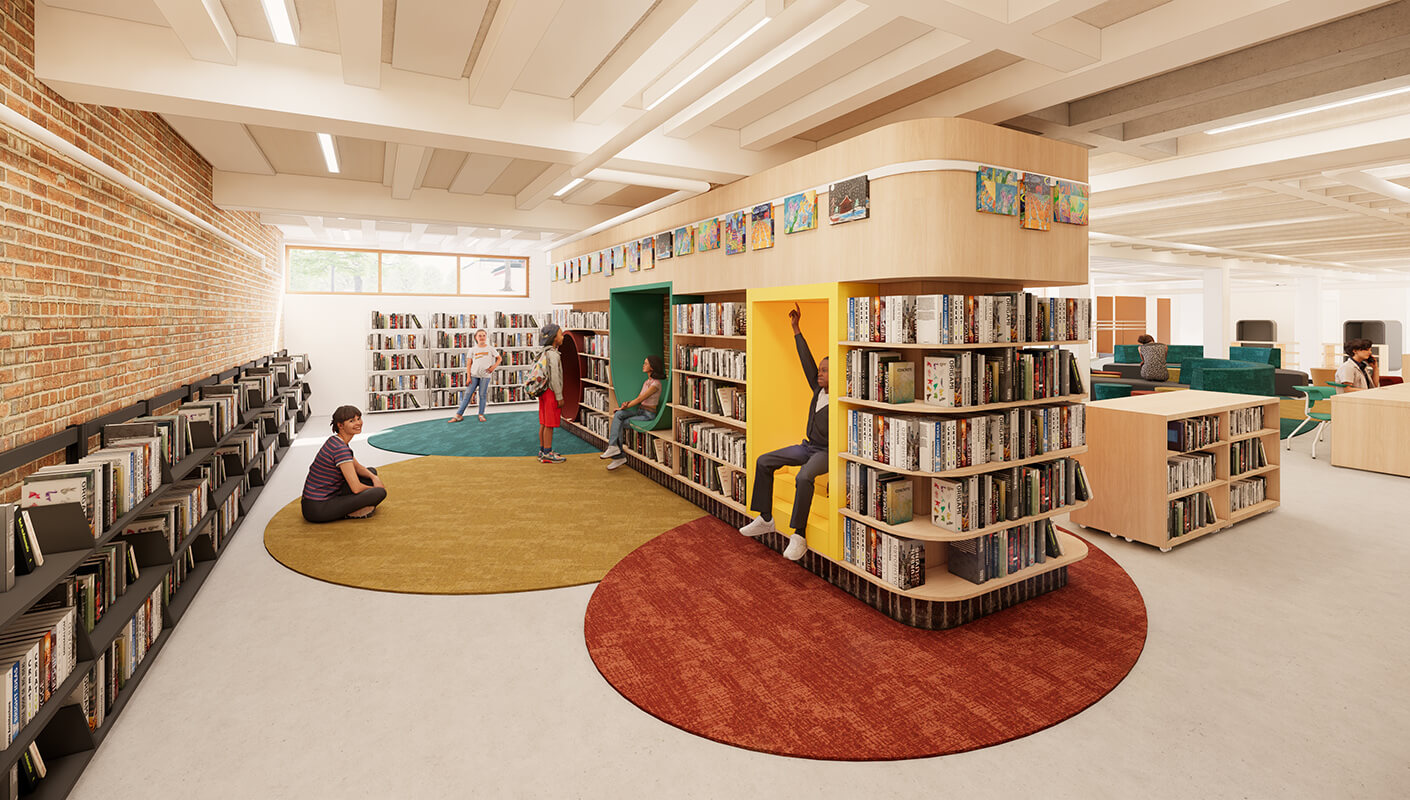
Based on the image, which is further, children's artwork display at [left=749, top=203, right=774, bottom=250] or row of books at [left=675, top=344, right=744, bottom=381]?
row of books at [left=675, top=344, right=744, bottom=381]

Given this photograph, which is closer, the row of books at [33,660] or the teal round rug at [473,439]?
the row of books at [33,660]

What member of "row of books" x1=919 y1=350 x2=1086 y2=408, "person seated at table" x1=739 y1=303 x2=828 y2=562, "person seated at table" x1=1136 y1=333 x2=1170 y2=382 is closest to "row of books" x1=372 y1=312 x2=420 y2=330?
"person seated at table" x1=739 y1=303 x2=828 y2=562

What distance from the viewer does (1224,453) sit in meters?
5.57

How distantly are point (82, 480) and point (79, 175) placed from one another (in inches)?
78.0

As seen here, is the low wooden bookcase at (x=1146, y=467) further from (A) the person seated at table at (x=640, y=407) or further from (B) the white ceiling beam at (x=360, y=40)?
(B) the white ceiling beam at (x=360, y=40)

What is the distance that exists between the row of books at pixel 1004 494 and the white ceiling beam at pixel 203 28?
15.1ft

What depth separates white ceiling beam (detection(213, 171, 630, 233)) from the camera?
285 inches

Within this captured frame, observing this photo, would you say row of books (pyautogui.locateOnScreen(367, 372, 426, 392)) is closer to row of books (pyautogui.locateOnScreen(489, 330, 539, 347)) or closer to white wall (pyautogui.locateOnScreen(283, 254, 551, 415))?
white wall (pyautogui.locateOnScreen(283, 254, 551, 415))

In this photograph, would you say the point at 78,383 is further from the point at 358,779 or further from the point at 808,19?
the point at 808,19

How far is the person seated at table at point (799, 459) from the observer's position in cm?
461

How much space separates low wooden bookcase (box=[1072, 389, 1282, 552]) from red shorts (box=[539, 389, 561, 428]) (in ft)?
18.6

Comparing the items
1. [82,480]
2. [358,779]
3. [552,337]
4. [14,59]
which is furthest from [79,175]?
[552,337]

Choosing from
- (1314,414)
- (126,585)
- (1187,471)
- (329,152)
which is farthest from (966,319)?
(1314,414)

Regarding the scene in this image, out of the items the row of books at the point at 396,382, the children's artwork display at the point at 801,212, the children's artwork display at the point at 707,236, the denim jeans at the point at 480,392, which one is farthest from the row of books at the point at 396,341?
the children's artwork display at the point at 801,212
